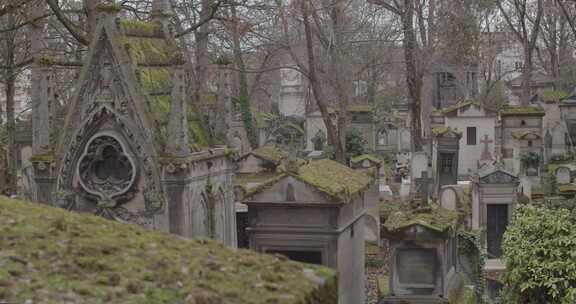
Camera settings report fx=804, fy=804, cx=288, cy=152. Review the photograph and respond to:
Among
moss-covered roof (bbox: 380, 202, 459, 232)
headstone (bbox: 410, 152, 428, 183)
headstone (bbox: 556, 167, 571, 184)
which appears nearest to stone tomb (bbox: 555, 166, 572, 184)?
headstone (bbox: 556, 167, 571, 184)

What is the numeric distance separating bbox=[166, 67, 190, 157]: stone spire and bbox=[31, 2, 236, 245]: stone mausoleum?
0.4 inches

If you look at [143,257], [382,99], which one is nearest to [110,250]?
[143,257]

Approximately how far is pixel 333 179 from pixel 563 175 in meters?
16.9

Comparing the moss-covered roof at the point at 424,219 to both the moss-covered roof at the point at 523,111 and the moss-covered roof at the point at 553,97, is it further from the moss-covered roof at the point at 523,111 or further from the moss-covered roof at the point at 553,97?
the moss-covered roof at the point at 553,97

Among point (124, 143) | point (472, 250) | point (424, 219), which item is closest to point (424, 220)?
point (424, 219)

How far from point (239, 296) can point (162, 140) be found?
19.5 feet

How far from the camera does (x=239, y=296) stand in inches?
112

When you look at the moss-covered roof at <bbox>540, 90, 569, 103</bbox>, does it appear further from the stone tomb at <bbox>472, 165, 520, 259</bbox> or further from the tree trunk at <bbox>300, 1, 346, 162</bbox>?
the tree trunk at <bbox>300, 1, 346, 162</bbox>

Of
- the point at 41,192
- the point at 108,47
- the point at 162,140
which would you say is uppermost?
the point at 108,47

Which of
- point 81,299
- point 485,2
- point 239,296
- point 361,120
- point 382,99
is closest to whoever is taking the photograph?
point 81,299

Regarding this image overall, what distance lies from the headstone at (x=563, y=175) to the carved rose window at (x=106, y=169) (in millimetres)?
19128

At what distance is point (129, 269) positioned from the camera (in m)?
2.98

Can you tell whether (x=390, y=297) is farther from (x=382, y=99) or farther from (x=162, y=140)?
(x=382, y=99)

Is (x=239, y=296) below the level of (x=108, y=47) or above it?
below
